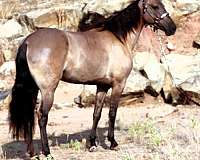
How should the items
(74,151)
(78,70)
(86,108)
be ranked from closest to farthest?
(78,70) < (74,151) < (86,108)

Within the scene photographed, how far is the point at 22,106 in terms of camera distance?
6250 mm

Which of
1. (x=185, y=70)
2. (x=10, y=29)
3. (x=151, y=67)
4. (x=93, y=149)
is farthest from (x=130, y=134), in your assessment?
(x=10, y=29)

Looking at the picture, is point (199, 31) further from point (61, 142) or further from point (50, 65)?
point (50, 65)

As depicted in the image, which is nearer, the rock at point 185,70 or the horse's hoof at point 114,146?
the horse's hoof at point 114,146

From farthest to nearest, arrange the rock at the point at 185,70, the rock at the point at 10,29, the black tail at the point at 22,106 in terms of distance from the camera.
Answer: the rock at the point at 10,29, the rock at the point at 185,70, the black tail at the point at 22,106

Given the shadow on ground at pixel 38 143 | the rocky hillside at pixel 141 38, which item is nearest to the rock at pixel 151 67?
the rocky hillside at pixel 141 38

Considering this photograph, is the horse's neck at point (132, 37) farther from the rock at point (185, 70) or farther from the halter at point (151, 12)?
the rock at point (185, 70)

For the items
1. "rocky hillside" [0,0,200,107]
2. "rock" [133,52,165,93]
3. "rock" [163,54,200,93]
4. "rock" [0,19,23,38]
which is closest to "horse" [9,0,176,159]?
"rock" [163,54,200,93]

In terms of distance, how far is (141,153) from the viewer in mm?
6230

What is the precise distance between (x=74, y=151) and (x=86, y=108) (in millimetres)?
3943

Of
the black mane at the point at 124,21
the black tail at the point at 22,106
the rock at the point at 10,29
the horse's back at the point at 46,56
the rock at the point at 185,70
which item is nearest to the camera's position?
the horse's back at the point at 46,56

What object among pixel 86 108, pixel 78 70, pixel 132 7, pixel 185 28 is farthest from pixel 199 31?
pixel 78 70

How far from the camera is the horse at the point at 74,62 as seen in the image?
5.99 metres

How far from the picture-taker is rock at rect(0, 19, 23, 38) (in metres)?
14.6
